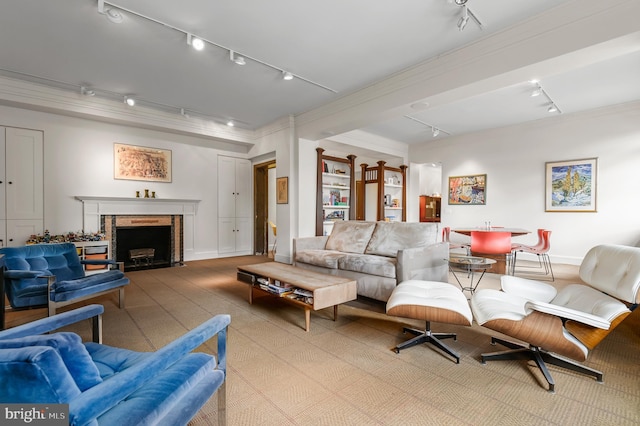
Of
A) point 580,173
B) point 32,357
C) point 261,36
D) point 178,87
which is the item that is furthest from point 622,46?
point 178,87

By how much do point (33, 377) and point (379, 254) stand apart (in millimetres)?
3667

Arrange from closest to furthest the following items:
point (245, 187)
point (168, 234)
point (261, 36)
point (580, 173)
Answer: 1. point (261, 36)
2. point (580, 173)
3. point (168, 234)
4. point (245, 187)

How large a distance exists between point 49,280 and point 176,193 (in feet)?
12.4

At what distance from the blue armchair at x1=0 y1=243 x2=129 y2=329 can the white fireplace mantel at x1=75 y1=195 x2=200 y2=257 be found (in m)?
2.27

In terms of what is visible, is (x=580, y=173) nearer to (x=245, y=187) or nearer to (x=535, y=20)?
(x=535, y=20)

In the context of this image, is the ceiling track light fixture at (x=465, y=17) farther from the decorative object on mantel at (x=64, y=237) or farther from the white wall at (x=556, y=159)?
the decorative object on mantel at (x=64, y=237)

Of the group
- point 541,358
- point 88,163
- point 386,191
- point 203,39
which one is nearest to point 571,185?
point 386,191

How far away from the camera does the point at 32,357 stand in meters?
0.70

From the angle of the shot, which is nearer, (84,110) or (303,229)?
(84,110)

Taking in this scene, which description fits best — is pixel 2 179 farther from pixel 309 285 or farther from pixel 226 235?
pixel 309 285

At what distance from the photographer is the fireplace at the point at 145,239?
18.0 ft

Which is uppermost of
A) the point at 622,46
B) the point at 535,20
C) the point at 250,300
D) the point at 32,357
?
the point at 535,20

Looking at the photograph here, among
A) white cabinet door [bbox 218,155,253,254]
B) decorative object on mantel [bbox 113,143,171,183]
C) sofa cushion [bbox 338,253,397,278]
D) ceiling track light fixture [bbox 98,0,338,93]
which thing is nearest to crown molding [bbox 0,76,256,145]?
decorative object on mantel [bbox 113,143,171,183]

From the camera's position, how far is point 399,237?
156 inches
